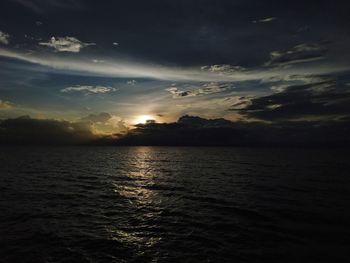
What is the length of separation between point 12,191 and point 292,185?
146 feet

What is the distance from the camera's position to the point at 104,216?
2797 cm

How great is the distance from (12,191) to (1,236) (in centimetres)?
2176

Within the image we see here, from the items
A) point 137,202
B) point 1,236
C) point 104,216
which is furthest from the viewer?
point 137,202

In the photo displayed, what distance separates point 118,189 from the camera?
45.2 metres

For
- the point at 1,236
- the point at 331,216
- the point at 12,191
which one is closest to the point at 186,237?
the point at 1,236

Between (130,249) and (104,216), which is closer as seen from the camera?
(130,249)

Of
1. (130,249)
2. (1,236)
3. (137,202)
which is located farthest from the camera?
(137,202)

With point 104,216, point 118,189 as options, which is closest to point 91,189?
point 118,189

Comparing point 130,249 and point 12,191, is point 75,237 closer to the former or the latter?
point 130,249

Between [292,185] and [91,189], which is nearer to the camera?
[91,189]

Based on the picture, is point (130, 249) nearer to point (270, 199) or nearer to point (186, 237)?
point (186, 237)

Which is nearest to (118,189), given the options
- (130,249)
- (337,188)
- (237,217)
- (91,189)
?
(91,189)

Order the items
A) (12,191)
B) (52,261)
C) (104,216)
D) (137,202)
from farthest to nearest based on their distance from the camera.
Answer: (12,191) → (137,202) → (104,216) → (52,261)

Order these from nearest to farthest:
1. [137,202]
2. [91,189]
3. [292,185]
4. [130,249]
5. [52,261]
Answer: [52,261]
[130,249]
[137,202]
[91,189]
[292,185]
